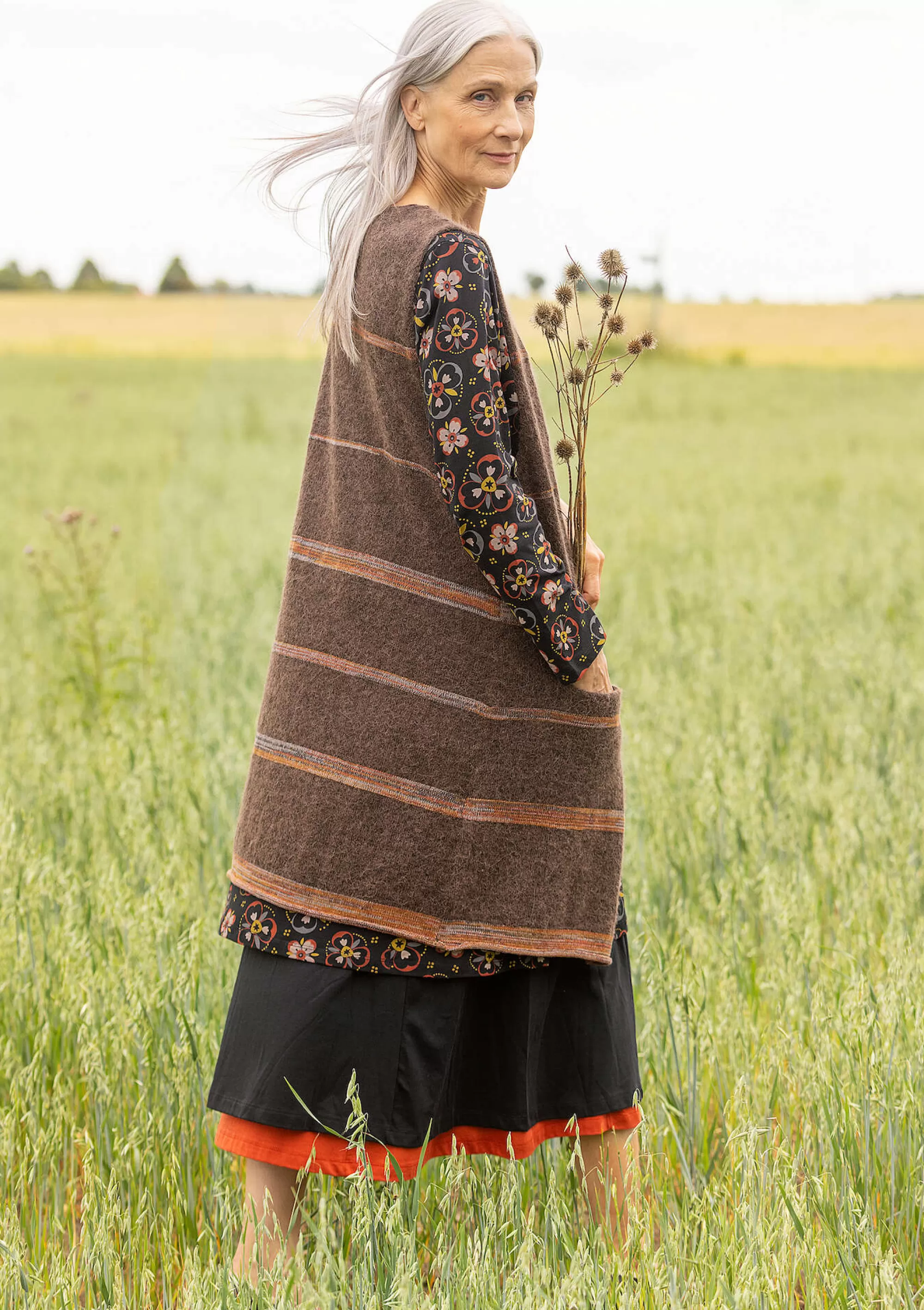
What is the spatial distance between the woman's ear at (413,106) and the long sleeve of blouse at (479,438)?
20cm

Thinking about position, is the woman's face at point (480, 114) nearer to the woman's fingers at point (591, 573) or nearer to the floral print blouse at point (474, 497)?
the floral print blouse at point (474, 497)

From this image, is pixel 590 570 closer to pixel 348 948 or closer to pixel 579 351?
pixel 579 351

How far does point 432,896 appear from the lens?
1489 millimetres

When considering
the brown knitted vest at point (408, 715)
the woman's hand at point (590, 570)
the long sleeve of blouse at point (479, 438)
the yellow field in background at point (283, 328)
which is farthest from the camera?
the yellow field in background at point (283, 328)

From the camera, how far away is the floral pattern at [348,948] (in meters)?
1.49

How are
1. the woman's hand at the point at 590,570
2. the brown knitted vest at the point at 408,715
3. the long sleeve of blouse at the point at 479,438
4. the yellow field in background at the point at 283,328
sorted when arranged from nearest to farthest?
the long sleeve of blouse at the point at 479,438, the brown knitted vest at the point at 408,715, the woman's hand at the point at 590,570, the yellow field in background at the point at 283,328

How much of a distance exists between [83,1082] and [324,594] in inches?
43.6

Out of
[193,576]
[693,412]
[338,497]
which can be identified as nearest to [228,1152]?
[338,497]

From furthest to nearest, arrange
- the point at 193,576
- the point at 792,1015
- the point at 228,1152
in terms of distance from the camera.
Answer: the point at 193,576, the point at 792,1015, the point at 228,1152

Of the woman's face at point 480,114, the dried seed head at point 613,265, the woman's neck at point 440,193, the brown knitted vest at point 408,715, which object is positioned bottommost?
the brown knitted vest at point 408,715

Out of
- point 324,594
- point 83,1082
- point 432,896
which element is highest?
point 324,594

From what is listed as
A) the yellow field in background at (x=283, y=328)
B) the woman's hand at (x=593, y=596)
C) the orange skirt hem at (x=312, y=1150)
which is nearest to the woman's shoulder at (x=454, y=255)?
the woman's hand at (x=593, y=596)

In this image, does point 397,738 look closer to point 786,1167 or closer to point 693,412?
point 786,1167

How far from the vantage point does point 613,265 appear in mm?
1454
